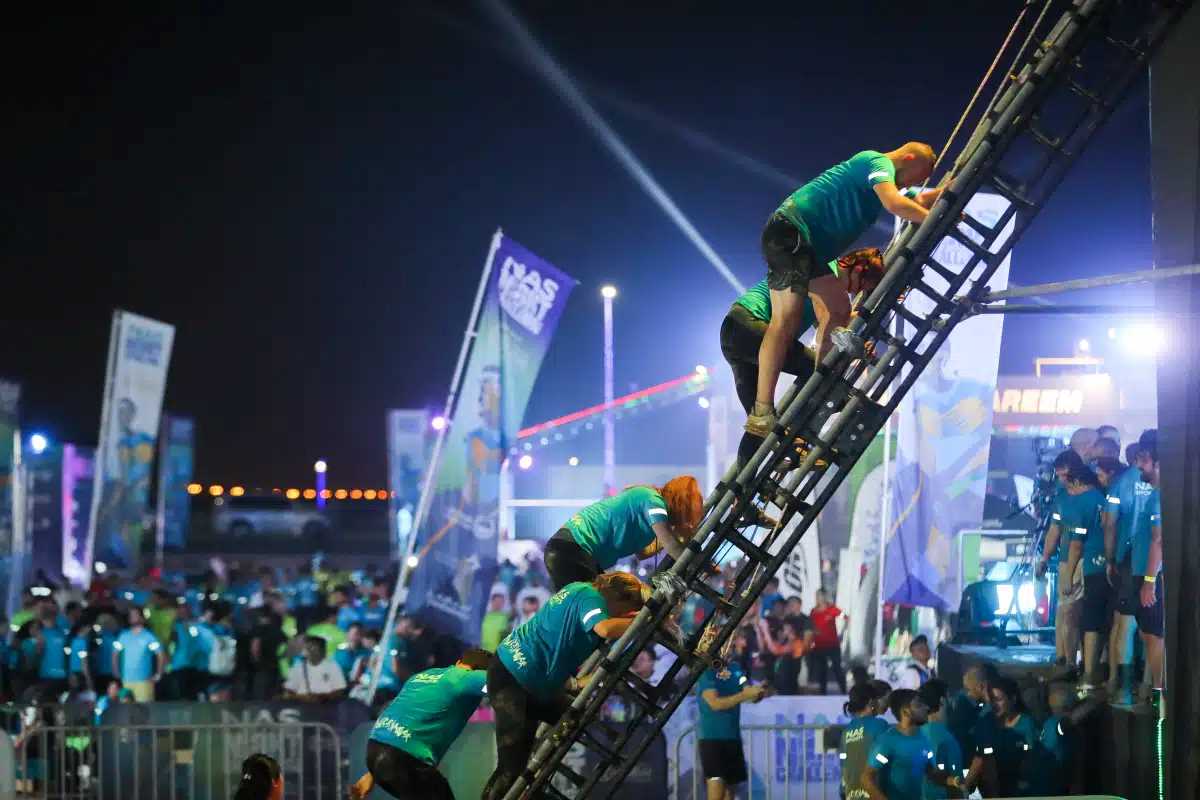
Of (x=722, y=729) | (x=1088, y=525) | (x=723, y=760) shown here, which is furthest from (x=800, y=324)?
(x=723, y=760)

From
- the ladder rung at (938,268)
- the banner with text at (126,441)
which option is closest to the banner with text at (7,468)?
the banner with text at (126,441)

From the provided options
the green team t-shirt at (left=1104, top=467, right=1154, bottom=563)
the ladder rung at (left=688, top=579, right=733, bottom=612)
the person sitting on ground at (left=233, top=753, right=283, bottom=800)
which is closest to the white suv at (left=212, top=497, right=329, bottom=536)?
the green team t-shirt at (left=1104, top=467, right=1154, bottom=563)

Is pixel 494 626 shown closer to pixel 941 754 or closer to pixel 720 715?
pixel 720 715

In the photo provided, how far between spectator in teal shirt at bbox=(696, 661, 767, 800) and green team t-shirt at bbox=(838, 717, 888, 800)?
3.53 feet

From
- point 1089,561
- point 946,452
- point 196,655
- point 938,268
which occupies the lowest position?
point 196,655

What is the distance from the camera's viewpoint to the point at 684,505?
25.2 feet

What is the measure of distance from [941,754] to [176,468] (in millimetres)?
27171

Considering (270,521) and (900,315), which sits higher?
(900,315)

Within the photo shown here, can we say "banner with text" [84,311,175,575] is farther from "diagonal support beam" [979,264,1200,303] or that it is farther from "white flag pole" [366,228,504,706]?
"diagonal support beam" [979,264,1200,303]

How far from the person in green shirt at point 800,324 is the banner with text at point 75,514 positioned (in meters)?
22.7

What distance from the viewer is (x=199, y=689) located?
56.9 ft

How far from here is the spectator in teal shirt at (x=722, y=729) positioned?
36.3 feet

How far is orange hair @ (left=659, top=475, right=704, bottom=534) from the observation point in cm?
768

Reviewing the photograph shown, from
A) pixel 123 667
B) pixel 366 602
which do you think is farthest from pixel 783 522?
pixel 366 602
